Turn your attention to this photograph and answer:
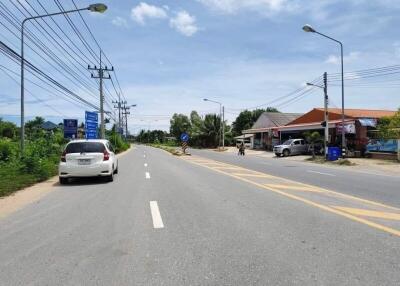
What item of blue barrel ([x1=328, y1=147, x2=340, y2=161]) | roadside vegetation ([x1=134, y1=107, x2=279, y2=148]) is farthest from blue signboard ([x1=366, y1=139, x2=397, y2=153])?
roadside vegetation ([x1=134, y1=107, x2=279, y2=148])

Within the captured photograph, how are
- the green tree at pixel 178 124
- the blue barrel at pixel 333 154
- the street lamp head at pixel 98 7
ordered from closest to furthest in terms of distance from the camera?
the street lamp head at pixel 98 7
the blue barrel at pixel 333 154
the green tree at pixel 178 124

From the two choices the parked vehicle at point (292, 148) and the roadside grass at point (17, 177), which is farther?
the parked vehicle at point (292, 148)

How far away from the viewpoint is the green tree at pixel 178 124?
116 meters

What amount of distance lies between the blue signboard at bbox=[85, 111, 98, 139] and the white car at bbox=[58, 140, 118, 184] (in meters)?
23.2

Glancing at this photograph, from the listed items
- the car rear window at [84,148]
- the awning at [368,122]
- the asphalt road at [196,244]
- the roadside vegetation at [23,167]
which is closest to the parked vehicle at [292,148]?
the awning at [368,122]

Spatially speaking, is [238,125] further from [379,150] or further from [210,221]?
[210,221]

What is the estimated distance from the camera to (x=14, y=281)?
5.13 meters

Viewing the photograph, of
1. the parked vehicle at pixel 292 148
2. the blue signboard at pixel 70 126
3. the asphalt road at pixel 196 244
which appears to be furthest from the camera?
the parked vehicle at pixel 292 148

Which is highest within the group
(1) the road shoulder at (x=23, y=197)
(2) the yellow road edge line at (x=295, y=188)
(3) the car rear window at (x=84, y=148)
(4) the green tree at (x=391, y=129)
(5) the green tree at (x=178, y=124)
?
(5) the green tree at (x=178, y=124)

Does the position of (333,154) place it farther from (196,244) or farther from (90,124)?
(196,244)

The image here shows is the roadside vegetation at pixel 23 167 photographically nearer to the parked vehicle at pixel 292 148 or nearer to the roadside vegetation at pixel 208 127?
the parked vehicle at pixel 292 148

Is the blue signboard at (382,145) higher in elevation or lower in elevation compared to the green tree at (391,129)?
lower

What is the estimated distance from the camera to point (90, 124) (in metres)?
40.0

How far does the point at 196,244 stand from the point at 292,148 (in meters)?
40.8
